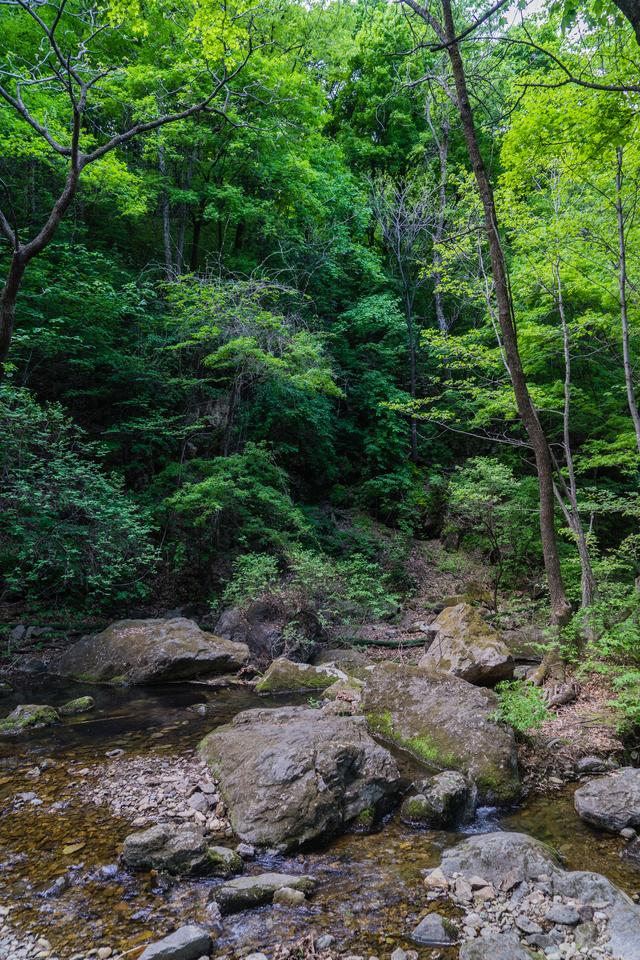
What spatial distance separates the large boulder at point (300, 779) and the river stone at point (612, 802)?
1719mm

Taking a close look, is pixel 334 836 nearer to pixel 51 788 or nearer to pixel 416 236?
pixel 51 788

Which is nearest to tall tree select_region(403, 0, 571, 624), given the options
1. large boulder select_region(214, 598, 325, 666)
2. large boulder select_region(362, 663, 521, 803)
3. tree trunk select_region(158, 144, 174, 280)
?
Answer: large boulder select_region(362, 663, 521, 803)

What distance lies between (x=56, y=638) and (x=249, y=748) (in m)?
6.87

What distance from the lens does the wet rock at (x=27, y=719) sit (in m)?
6.61

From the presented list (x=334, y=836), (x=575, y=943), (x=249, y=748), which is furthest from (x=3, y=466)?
(x=575, y=943)

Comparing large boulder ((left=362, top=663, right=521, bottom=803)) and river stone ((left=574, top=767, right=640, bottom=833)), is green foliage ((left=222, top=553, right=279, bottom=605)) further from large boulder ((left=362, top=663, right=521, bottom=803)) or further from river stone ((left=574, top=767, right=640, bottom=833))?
river stone ((left=574, top=767, right=640, bottom=833))

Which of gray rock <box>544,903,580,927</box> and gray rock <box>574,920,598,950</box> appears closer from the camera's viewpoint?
gray rock <box>574,920,598,950</box>

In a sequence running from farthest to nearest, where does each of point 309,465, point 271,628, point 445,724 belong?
1. point 309,465
2. point 271,628
3. point 445,724

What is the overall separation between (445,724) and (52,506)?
266 inches

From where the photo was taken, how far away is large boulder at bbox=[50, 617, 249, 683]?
29.2 ft

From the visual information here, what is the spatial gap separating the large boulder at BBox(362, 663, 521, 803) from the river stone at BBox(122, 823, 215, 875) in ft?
9.07

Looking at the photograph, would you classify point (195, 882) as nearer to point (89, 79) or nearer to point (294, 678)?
point (294, 678)

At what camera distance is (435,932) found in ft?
10.6

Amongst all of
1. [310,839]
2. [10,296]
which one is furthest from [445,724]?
[10,296]
